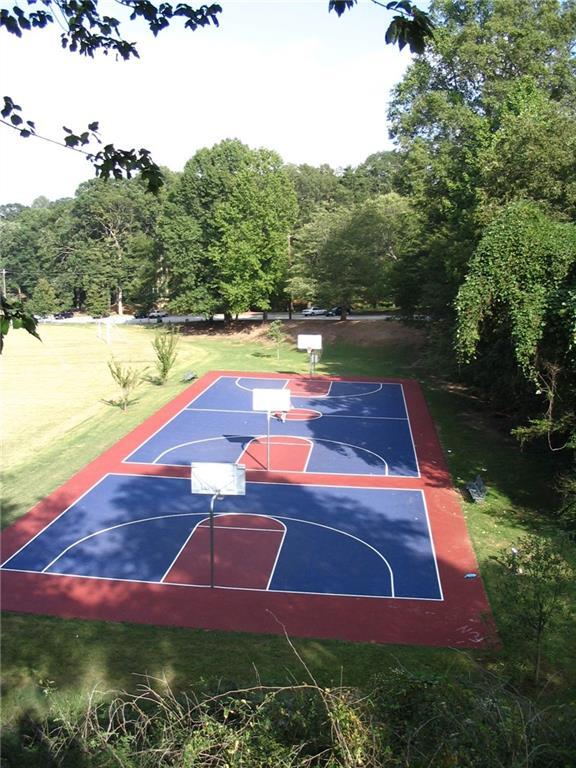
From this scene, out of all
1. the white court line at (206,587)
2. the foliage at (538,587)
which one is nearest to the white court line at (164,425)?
the white court line at (206,587)

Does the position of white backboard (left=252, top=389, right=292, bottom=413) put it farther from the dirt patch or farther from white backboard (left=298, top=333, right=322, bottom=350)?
the dirt patch

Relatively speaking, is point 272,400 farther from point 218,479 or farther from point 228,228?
point 228,228

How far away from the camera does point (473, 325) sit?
67.2ft

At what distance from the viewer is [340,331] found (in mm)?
54125

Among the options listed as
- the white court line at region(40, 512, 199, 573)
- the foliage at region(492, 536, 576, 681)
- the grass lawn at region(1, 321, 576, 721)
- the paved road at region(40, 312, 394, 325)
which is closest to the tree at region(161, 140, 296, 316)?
the grass lawn at region(1, 321, 576, 721)

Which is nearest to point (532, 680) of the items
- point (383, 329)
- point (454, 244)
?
point (454, 244)

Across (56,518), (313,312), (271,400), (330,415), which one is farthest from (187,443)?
(313,312)

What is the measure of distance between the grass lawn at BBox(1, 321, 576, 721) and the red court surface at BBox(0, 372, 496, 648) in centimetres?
54

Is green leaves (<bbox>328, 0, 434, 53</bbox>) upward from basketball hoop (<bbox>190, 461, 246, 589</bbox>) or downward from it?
upward

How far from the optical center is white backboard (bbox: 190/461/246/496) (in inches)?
656

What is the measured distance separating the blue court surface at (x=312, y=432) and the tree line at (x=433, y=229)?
442 cm

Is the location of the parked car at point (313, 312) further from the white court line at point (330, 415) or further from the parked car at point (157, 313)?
the white court line at point (330, 415)

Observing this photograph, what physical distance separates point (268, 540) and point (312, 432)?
10809 millimetres

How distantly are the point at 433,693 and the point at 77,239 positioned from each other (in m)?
78.7
